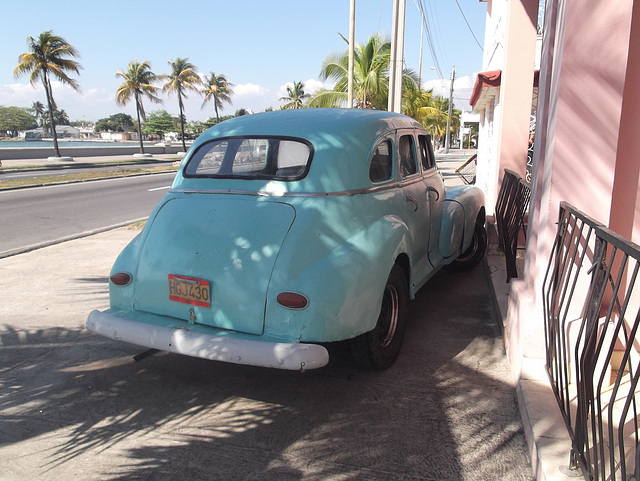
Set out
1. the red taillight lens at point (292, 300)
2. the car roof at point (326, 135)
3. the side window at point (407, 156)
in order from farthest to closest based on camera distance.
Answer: the side window at point (407, 156) < the car roof at point (326, 135) < the red taillight lens at point (292, 300)

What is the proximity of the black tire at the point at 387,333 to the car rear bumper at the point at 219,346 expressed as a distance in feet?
2.04

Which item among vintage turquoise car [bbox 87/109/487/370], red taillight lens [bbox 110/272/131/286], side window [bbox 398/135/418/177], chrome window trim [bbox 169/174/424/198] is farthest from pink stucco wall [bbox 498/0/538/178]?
red taillight lens [bbox 110/272/131/286]

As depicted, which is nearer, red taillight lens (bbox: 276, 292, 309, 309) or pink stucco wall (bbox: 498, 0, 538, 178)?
red taillight lens (bbox: 276, 292, 309, 309)

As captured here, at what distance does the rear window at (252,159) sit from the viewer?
4.12 meters

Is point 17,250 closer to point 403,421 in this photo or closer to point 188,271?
point 188,271

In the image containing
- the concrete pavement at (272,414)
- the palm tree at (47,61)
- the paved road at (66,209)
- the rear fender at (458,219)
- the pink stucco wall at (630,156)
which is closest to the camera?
the concrete pavement at (272,414)

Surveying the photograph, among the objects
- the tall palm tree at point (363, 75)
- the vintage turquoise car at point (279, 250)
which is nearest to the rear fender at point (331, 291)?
the vintage turquoise car at point (279, 250)

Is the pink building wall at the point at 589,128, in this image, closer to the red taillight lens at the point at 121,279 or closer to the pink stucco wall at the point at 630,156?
the pink stucco wall at the point at 630,156

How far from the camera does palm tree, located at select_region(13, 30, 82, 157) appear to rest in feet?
105

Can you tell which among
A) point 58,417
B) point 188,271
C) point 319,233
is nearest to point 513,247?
point 319,233

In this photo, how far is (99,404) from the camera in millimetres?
3645

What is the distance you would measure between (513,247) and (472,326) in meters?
0.99

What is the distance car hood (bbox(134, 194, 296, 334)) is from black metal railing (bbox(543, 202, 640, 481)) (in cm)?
177

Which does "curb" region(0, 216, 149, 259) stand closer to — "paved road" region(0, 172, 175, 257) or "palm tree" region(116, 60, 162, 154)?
"paved road" region(0, 172, 175, 257)
